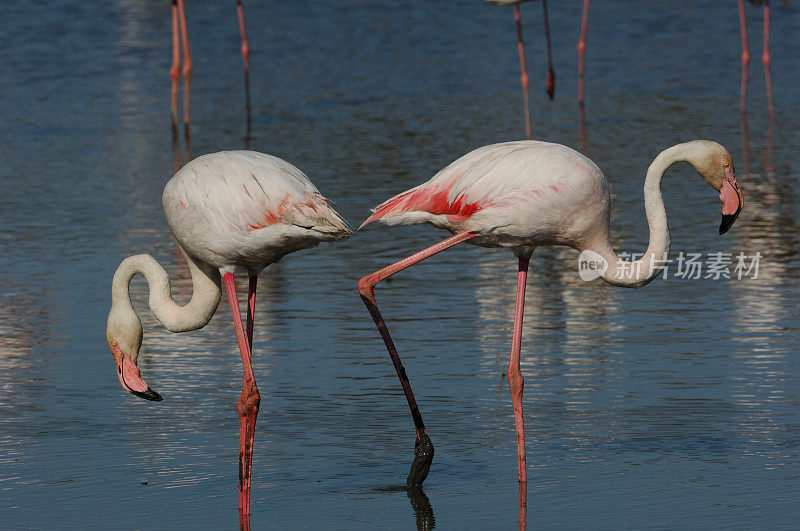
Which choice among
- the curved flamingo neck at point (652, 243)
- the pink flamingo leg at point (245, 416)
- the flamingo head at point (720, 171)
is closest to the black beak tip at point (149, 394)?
the pink flamingo leg at point (245, 416)

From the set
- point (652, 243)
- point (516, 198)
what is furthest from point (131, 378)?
point (652, 243)

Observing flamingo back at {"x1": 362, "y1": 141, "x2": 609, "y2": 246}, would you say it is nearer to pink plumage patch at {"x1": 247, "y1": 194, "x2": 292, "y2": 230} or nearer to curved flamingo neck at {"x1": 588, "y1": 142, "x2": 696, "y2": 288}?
curved flamingo neck at {"x1": 588, "y1": 142, "x2": 696, "y2": 288}

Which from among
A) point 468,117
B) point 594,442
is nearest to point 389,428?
point 594,442

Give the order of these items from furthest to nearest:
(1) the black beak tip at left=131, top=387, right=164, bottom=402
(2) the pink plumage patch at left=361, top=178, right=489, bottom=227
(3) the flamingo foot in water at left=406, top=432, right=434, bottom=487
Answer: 1. (2) the pink plumage patch at left=361, top=178, right=489, bottom=227
2. (1) the black beak tip at left=131, top=387, right=164, bottom=402
3. (3) the flamingo foot in water at left=406, top=432, right=434, bottom=487

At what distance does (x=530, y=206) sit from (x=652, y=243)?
1.80ft

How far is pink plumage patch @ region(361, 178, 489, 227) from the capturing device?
21.2ft

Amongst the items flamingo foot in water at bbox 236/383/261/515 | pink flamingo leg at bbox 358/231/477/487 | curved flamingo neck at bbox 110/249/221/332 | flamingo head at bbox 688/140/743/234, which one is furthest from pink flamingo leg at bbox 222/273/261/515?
flamingo head at bbox 688/140/743/234

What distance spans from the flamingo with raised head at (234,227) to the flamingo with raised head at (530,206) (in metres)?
0.39

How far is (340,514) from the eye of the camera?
18.2 feet

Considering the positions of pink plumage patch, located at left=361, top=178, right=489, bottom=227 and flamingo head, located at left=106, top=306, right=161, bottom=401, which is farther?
pink plumage patch, located at left=361, top=178, right=489, bottom=227

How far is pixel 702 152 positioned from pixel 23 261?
16.3 feet

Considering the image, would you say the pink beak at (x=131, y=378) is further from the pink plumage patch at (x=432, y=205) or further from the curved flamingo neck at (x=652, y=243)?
the curved flamingo neck at (x=652, y=243)

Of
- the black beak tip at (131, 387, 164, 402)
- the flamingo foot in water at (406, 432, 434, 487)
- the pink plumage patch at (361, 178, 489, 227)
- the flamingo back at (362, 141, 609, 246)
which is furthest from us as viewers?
the pink plumage patch at (361, 178, 489, 227)

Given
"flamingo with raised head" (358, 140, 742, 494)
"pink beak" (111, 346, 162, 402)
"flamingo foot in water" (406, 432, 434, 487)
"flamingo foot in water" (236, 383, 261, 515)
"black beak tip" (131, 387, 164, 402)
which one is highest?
"flamingo with raised head" (358, 140, 742, 494)
